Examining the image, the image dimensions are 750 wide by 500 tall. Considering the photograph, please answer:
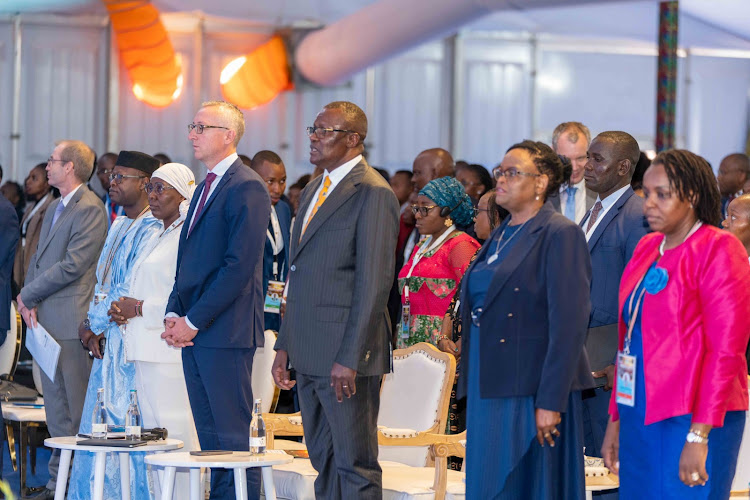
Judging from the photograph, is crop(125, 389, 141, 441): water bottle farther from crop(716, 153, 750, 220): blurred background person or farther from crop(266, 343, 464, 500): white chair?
crop(716, 153, 750, 220): blurred background person

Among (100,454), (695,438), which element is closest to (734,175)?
(100,454)

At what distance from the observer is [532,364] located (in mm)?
3434

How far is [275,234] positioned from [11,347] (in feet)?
5.38

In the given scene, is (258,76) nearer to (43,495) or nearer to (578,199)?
(43,495)

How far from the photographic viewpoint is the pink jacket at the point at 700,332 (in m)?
3.01

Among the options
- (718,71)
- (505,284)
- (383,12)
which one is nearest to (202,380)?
(505,284)

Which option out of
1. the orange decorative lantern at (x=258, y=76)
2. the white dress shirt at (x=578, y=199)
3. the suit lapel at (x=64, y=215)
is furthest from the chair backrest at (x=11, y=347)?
the orange decorative lantern at (x=258, y=76)

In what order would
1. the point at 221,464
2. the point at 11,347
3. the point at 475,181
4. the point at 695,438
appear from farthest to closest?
1. the point at 475,181
2. the point at 11,347
3. the point at 221,464
4. the point at 695,438

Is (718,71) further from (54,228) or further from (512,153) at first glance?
(512,153)

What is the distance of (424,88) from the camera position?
12.4 meters

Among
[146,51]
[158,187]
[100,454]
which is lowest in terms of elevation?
[100,454]

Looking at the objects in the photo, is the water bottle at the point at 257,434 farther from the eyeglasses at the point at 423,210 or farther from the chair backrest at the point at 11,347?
the chair backrest at the point at 11,347

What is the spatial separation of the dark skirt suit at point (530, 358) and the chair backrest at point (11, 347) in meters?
3.90

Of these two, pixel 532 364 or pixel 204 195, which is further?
pixel 204 195
